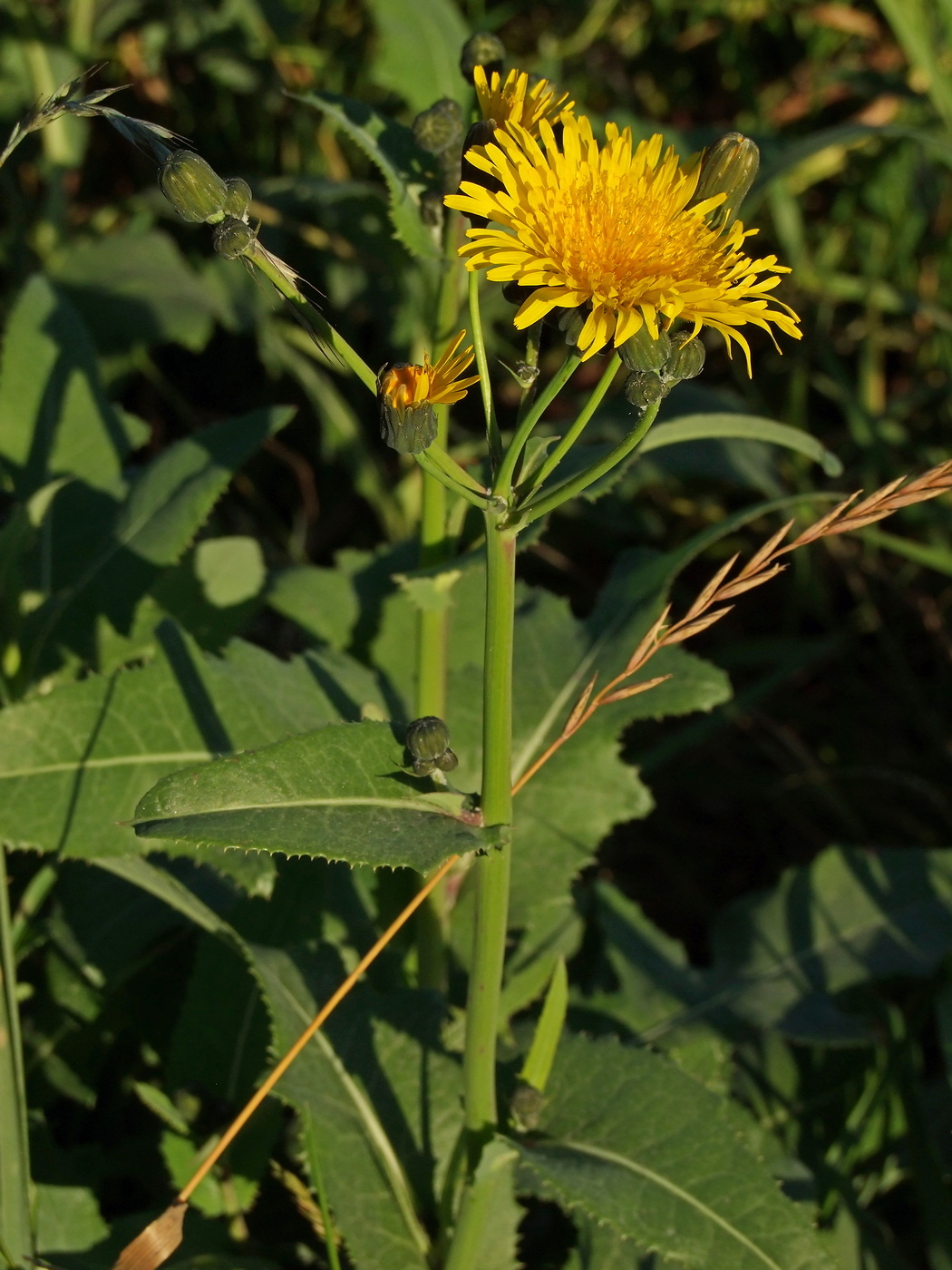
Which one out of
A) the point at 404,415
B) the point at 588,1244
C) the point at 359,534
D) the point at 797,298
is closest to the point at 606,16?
the point at 797,298

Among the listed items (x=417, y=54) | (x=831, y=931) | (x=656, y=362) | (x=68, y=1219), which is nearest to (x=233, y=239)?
(x=656, y=362)

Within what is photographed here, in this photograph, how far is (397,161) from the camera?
2.03 meters

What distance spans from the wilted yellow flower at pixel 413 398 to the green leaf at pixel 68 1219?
4.70ft

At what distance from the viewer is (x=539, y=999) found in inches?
106

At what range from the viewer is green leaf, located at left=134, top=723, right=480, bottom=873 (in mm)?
1428

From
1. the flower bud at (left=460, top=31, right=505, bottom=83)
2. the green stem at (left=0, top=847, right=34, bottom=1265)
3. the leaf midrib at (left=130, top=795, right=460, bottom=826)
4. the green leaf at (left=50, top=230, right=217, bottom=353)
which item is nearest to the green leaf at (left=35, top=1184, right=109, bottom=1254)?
the green stem at (left=0, top=847, right=34, bottom=1265)

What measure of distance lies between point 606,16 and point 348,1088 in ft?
13.7

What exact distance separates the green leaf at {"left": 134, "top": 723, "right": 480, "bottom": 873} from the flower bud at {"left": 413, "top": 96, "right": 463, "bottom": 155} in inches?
34.9

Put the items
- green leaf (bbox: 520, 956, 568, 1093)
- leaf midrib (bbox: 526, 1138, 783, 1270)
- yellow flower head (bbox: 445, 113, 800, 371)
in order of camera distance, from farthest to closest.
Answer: green leaf (bbox: 520, 956, 568, 1093) → leaf midrib (bbox: 526, 1138, 783, 1270) → yellow flower head (bbox: 445, 113, 800, 371)

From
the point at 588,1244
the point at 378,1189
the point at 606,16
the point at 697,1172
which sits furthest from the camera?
the point at 606,16

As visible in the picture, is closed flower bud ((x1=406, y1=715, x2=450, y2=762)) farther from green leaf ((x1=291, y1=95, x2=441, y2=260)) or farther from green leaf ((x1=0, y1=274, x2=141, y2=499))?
green leaf ((x1=0, y1=274, x2=141, y2=499))

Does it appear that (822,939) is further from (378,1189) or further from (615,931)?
(378,1189)

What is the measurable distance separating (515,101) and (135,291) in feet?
8.23

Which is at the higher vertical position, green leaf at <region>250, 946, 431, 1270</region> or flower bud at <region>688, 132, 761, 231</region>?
flower bud at <region>688, 132, 761, 231</region>
